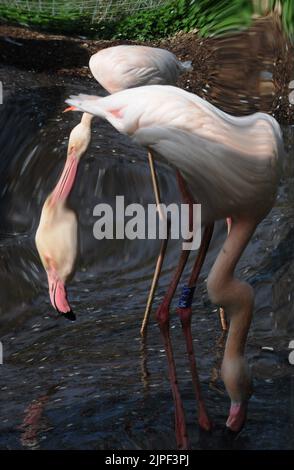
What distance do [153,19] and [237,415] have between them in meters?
4.70

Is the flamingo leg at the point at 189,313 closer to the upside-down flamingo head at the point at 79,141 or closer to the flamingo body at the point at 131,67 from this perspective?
the upside-down flamingo head at the point at 79,141

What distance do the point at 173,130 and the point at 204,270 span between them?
1.75 m

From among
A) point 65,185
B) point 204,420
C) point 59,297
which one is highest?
point 65,185

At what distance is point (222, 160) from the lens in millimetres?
2963

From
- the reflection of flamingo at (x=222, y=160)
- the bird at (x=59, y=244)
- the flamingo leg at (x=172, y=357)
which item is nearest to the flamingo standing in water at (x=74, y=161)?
the bird at (x=59, y=244)

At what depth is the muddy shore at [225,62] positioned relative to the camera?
633cm

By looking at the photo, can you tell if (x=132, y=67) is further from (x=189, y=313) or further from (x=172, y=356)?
(x=172, y=356)

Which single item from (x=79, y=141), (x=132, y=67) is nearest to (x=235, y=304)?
(x=79, y=141)

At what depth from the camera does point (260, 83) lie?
6387mm

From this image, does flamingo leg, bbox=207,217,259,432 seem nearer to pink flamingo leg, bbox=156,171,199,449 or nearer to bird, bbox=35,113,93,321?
pink flamingo leg, bbox=156,171,199,449

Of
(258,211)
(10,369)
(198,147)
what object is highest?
(198,147)

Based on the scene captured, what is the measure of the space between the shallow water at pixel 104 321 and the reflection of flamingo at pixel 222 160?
342mm
